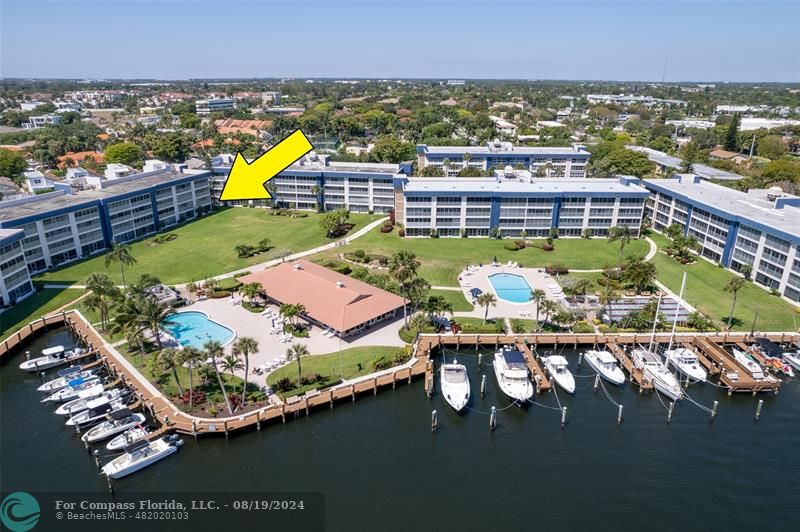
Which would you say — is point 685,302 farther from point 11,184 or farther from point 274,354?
point 11,184

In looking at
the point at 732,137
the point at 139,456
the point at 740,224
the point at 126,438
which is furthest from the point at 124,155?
the point at 732,137

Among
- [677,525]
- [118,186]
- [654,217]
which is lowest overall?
[677,525]

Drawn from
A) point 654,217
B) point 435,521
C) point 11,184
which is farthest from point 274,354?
point 11,184

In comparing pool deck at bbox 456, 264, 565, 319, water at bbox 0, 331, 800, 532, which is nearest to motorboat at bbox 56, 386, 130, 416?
water at bbox 0, 331, 800, 532

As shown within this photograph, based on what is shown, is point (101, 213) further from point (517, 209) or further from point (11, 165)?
point (517, 209)

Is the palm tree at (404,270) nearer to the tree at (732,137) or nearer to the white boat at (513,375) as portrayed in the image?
the white boat at (513,375)

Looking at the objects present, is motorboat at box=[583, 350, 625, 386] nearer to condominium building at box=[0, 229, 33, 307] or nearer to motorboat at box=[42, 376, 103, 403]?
motorboat at box=[42, 376, 103, 403]
